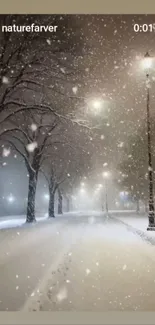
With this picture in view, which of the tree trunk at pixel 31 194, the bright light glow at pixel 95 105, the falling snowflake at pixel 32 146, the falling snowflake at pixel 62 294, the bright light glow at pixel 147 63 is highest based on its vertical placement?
the bright light glow at pixel 147 63

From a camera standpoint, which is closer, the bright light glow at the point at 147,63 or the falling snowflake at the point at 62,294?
the falling snowflake at the point at 62,294

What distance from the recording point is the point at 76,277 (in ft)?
24.1

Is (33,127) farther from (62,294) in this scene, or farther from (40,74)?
(62,294)

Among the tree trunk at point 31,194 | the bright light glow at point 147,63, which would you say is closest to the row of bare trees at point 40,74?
the bright light glow at point 147,63

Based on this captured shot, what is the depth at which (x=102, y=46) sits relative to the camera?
987 centimetres

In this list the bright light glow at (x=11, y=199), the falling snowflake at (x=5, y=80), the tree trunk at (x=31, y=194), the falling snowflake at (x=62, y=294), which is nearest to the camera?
the falling snowflake at (x=62, y=294)

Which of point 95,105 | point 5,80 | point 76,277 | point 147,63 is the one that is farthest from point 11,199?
point 76,277

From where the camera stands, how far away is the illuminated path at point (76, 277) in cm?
619

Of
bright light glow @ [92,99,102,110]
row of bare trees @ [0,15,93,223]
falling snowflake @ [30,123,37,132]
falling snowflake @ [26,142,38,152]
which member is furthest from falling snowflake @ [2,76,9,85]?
falling snowflake @ [26,142,38,152]

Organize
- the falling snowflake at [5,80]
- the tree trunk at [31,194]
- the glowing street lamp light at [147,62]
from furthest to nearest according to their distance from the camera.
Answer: the tree trunk at [31,194], the falling snowflake at [5,80], the glowing street lamp light at [147,62]

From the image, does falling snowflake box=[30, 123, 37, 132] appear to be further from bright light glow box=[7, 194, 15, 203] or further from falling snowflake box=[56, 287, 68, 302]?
bright light glow box=[7, 194, 15, 203]

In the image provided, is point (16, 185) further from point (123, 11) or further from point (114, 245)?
point (123, 11)

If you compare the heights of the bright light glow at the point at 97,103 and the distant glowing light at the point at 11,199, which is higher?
the bright light glow at the point at 97,103

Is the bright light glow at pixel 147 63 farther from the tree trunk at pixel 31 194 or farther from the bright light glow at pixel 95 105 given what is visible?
the tree trunk at pixel 31 194
